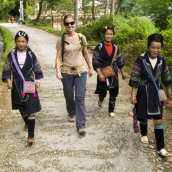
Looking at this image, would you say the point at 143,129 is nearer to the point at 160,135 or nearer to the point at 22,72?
the point at 160,135

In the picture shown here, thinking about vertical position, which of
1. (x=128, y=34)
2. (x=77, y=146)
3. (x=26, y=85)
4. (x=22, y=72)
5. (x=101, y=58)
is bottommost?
(x=77, y=146)

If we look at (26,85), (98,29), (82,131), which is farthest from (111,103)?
(98,29)

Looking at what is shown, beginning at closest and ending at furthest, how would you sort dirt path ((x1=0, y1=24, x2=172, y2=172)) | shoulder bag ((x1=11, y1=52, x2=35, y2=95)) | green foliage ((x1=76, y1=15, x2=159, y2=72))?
dirt path ((x1=0, y1=24, x2=172, y2=172)) < shoulder bag ((x1=11, y1=52, x2=35, y2=95)) < green foliage ((x1=76, y1=15, x2=159, y2=72))

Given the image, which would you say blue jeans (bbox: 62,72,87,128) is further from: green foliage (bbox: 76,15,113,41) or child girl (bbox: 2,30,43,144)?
green foliage (bbox: 76,15,113,41)

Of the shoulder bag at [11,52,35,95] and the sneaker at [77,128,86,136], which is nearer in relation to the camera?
the shoulder bag at [11,52,35,95]

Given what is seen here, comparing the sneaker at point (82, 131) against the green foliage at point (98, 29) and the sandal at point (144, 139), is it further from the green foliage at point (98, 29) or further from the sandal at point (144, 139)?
the green foliage at point (98, 29)

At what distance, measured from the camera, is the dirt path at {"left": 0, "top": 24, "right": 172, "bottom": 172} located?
359 centimetres

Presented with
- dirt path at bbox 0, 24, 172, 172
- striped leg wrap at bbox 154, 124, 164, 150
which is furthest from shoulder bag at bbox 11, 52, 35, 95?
striped leg wrap at bbox 154, 124, 164, 150

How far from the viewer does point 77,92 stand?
4.32 meters

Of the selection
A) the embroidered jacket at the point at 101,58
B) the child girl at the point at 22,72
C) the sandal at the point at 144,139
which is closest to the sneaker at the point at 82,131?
the child girl at the point at 22,72

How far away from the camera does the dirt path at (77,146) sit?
3592mm

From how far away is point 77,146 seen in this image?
13.4 feet

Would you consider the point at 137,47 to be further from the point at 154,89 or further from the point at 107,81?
the point at 154,89

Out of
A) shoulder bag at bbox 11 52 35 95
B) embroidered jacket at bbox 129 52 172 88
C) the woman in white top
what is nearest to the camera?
embroidered jacket at bbox 129 52 172 88
